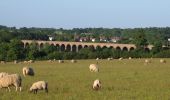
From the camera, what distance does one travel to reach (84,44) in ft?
522

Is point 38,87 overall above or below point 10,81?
below

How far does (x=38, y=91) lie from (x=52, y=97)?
319cm

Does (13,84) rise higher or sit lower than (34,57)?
higher

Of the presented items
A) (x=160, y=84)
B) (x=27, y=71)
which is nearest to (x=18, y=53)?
(x=27, y=71)

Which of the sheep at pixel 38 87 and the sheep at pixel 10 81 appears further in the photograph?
the sheep at pixel 10 81

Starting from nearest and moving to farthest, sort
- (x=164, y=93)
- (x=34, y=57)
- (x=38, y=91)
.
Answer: (x=164, y=93) → (x=38, y=91) → (x=34, y=57)

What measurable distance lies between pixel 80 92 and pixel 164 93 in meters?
3.88

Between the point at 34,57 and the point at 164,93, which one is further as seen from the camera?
the point at 34,57

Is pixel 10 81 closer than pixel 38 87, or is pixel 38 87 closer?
pixel 38 87

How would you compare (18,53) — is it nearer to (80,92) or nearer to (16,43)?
(16,43)

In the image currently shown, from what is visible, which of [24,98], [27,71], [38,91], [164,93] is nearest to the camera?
[24,98]

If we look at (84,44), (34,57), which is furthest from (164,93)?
(84,44)

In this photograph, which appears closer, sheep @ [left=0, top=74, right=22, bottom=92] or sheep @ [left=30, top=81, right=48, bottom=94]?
sheep @ [left=30, top=81, right=48, bottom=94]

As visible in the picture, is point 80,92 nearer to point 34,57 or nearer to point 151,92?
point 151,92
